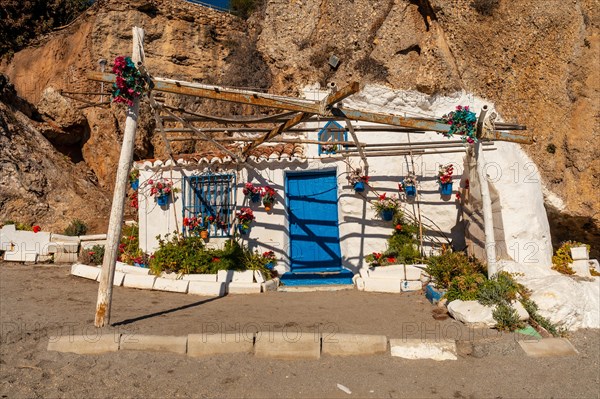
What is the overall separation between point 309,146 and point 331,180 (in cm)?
91

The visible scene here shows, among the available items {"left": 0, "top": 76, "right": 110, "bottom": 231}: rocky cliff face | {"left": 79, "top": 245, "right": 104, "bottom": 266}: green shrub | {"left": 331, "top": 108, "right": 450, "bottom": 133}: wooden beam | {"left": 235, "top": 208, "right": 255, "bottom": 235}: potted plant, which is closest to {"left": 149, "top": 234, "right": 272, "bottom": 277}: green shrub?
{"left": 235, "top": 208, "right": 255, "bottom": 235}: potted plant

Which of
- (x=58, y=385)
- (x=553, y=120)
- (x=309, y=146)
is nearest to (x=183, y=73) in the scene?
(x=309, y=146)

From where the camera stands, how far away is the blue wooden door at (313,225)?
372 inches

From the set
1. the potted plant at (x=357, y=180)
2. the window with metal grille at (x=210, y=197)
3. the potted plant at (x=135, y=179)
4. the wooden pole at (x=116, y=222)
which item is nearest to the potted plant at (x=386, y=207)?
the potted plant at (x=357, y=180)

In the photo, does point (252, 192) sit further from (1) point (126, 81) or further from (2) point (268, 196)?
(1) point (126, 81)

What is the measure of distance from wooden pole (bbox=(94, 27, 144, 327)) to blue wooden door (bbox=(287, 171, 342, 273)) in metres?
4.24

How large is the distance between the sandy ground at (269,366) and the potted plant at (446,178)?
3.26 m

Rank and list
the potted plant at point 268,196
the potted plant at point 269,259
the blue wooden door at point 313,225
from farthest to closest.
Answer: the blue wooden door at point 313,225
the potted plant at point 268,196
the potted plant at point 269,259

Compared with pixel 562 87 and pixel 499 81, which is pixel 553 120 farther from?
pixel 499 81

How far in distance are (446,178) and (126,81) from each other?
19.7 feet

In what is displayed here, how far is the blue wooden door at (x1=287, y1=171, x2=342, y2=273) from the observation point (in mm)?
9445

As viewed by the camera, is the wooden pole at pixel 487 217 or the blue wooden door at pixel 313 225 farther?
the blue wooden door at pixel 313 225

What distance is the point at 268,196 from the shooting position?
9.00 m

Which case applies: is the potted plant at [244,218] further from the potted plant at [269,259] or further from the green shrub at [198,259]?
the potted plant at [269,259]
